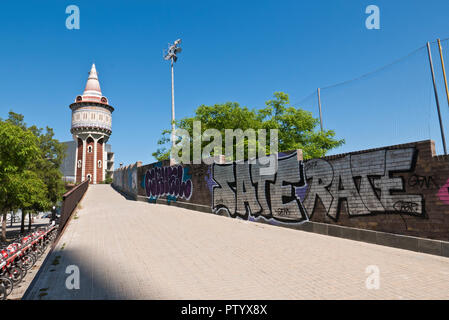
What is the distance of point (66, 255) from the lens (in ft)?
22.2

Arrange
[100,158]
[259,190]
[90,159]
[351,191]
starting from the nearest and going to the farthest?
[351,191]
[259,190]
[90,159]
[100,158]

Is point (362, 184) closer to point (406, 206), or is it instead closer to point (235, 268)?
point (406, 206)

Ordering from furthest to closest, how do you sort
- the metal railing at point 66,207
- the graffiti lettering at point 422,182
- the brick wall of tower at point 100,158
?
1. the brick wall of tower at point 100,158
2. the metal railing at point 66,207
3. the graffiti lettering at point 422,182

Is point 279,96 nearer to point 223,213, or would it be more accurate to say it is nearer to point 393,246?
point 223,213

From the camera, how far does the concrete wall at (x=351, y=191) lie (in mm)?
6254

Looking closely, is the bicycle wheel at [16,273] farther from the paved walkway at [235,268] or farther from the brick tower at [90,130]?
the brick tower at [90,130]

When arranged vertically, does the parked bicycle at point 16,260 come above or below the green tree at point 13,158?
below

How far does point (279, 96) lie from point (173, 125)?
11080 millimetres

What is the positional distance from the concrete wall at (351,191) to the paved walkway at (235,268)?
0.71 meters

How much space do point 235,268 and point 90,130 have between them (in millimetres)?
59663

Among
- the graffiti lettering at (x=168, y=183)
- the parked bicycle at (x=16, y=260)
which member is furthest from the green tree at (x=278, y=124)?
the parked bicycle at (x=16, y=260)

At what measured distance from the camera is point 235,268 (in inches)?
211

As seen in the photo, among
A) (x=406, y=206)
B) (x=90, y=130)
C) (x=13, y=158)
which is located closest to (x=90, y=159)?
(x=90, y=130)
